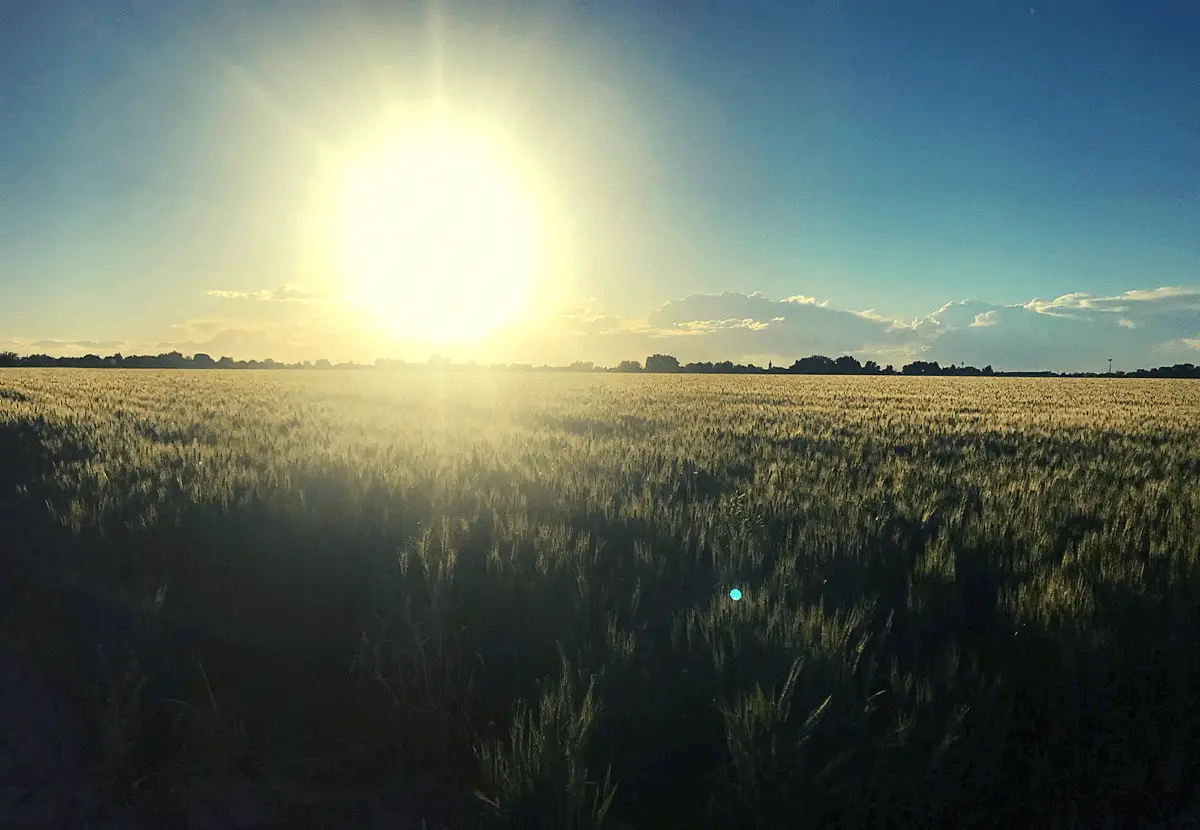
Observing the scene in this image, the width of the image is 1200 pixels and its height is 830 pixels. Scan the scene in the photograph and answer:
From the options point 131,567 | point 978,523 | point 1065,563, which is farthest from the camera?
point 978,523

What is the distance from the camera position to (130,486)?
6.70m

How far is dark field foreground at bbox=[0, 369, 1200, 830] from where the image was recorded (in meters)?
2.59

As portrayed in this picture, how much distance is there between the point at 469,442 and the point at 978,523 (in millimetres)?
7481

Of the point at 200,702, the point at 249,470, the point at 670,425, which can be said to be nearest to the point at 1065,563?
the point at 200,702

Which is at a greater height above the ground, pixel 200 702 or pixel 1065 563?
pixel 1065 563

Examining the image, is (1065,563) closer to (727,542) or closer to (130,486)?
(727,542)

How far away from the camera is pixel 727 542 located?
5.20 meters

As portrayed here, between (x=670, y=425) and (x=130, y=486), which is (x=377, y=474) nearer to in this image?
(x=130, y=486)

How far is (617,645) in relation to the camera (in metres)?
3.19

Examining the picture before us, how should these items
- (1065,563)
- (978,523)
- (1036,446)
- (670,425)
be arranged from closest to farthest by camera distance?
(1065,563), (978,523), (1036,446), (670,425)

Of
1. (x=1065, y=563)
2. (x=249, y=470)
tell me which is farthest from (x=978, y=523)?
(x=249, y=470)

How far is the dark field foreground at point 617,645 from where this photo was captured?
2.59 m

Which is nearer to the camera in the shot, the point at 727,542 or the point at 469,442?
the point at 727,542

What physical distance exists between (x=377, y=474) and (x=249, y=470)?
1.48 m
